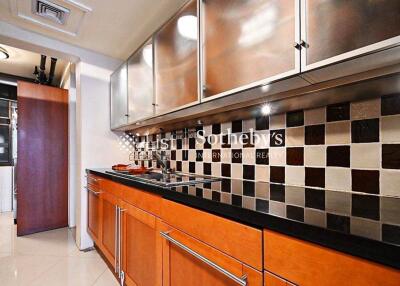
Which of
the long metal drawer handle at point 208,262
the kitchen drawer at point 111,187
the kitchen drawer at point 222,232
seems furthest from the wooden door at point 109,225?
the kitchen drawer at point 222,232

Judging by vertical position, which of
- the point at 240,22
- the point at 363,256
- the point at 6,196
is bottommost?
the point at 6,196

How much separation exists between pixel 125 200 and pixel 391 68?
59.0 inches

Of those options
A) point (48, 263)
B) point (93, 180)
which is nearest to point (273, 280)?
point (93, 180)

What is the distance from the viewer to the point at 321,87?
88 centimetres

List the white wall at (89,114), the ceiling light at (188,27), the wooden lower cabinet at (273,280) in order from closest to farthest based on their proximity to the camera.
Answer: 1. the wooden lower cabinet at (273,280)
2. the ceiling light at (188,27)
3. the white wall at (89,114)

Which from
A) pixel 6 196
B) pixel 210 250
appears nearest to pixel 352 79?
pixel 210 250

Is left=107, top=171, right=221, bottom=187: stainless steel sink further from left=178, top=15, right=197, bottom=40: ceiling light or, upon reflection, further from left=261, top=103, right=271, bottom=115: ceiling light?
left=178, top=15, right=197, bottom=40: ceiling light

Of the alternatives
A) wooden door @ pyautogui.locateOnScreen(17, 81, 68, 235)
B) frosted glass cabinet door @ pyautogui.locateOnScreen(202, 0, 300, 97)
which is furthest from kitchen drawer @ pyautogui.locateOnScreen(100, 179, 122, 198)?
wooden door @ pyautogui.locateOnScreen(17, 81, 68, 235)

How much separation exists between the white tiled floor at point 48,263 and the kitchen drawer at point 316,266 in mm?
1601

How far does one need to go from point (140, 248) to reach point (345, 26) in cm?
141

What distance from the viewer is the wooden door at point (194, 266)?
683 mm

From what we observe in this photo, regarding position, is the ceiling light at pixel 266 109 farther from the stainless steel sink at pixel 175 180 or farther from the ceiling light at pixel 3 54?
the ceiling light at pixel 3 54

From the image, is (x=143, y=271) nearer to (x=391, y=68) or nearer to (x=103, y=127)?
(x=391, y=68)

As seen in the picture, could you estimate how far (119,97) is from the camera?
2279mm
